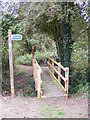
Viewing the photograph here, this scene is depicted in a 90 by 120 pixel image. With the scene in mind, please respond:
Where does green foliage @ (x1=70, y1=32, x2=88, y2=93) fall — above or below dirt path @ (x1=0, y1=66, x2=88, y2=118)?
above

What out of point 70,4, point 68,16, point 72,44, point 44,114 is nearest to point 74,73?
point 72,44

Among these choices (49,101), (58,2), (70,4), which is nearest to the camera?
(49,101)

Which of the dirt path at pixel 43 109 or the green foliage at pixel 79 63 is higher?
the green foliage at pixel 79 63

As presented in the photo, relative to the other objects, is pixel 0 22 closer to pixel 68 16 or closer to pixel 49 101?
pixel 68 16

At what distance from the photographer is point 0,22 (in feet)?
20.6

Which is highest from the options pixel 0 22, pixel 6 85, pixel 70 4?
pixel 70 4

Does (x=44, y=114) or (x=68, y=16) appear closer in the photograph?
(x=44, y=114)

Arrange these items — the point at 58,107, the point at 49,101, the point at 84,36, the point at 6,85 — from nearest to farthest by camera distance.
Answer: the point at 58,107
the point at 49,101
the point at 84,36
the point at 6,85

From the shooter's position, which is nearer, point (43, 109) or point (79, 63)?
point (43, 109)

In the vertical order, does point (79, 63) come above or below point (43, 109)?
above

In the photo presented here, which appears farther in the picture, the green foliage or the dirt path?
the green foliage

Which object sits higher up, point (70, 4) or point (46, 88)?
point (70, 4)

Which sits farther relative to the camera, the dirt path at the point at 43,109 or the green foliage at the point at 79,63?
the green foliage at the point at 79,63

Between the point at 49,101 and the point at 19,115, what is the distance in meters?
1.29
